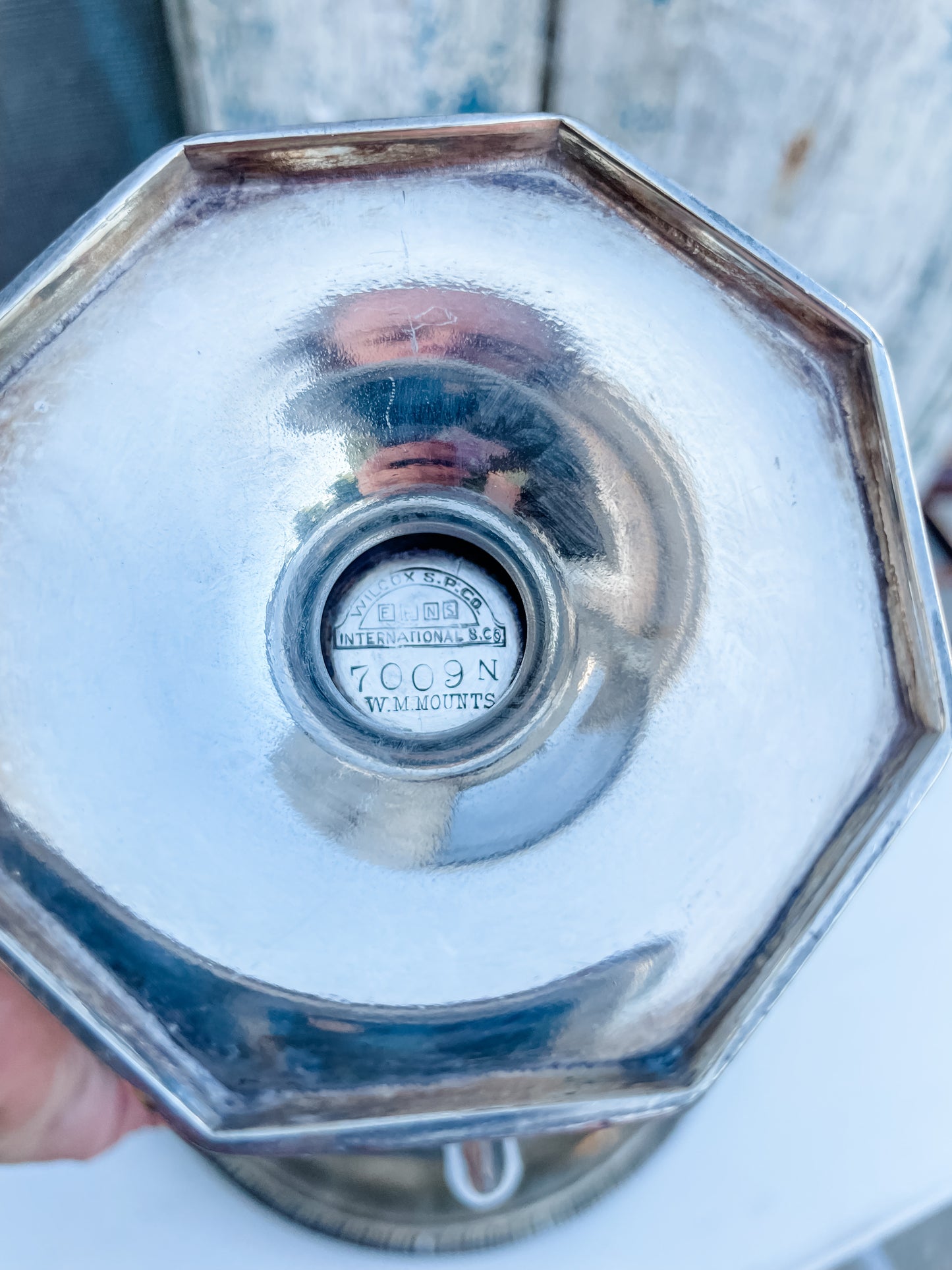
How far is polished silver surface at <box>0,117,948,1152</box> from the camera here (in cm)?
47

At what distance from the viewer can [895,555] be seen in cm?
49

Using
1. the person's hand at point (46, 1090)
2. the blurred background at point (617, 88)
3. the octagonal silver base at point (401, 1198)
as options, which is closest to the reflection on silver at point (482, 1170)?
the octagonal silver base at point (401, 1198)

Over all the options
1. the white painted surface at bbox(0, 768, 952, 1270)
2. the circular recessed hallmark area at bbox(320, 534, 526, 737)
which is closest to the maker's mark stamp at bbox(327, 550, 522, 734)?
the circular recessed hallmark area at bbox(320, 534, 526, 737)

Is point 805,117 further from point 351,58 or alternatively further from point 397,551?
point 397,551

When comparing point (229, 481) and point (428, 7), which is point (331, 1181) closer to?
point (229, 481)

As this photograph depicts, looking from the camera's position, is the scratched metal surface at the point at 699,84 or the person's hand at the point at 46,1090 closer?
the person's hand at the point at 46,1090

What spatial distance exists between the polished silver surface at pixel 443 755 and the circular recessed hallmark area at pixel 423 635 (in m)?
0.04

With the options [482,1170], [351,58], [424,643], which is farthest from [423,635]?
[351,58]

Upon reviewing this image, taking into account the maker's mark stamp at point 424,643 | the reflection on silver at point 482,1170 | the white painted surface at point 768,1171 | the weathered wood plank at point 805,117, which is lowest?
the white painted surface at point 768,1171

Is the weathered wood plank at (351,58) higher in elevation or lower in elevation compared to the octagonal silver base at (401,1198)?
higher

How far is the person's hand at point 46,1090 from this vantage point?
554 millimetres

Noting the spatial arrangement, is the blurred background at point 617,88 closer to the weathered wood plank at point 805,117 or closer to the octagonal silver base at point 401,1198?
the weathered wood plank at point 805,117

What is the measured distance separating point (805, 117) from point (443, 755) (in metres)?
0.62

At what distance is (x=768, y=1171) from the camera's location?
2.35 feet
